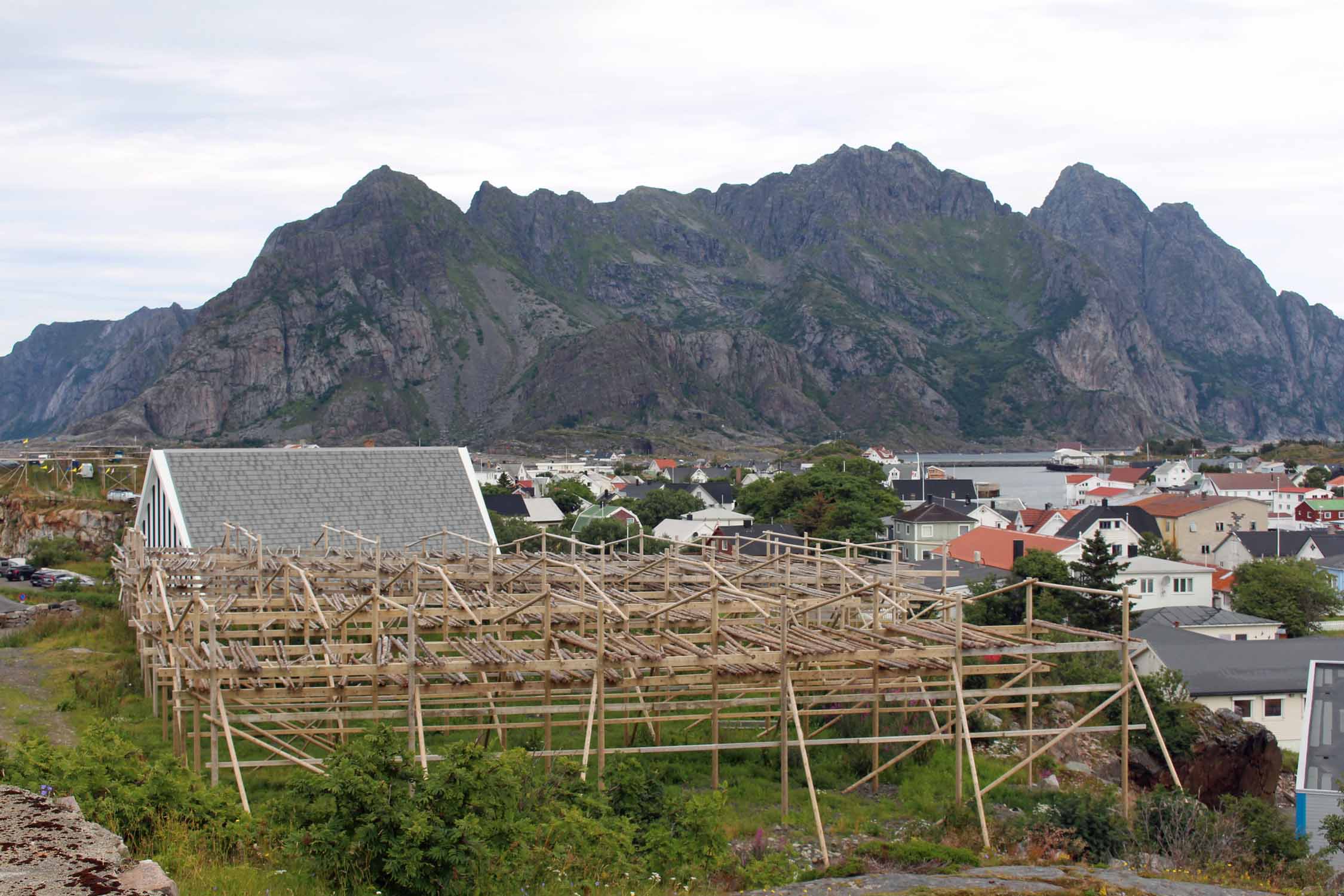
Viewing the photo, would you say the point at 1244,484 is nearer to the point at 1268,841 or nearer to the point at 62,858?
the point at 1268,841

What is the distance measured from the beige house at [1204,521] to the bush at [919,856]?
67.6 meters

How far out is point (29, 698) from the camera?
2431 centimetres

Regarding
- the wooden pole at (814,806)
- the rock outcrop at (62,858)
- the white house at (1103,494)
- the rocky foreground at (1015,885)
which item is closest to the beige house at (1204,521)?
the white house at (1103,494)

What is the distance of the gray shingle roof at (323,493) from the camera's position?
3656 centimetres

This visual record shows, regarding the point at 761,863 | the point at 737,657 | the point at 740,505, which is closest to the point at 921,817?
the point at 737,657

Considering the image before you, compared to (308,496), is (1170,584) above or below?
below

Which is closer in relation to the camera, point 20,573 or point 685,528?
point 20,573

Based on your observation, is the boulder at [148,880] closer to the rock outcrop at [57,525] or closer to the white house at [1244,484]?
the rock outcrop at [57,525]

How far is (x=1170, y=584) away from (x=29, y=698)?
157 feet

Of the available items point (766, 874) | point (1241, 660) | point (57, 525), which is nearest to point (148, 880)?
point (766, 874)

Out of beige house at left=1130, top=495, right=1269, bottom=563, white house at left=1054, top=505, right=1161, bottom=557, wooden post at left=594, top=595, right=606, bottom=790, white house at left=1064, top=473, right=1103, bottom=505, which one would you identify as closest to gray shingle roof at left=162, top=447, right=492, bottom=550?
wooden post at left=594, top=595, right=606, bottom=790

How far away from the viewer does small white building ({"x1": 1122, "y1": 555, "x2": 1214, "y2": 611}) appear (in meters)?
53.3

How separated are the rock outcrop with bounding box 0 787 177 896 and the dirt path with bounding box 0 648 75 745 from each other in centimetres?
1062

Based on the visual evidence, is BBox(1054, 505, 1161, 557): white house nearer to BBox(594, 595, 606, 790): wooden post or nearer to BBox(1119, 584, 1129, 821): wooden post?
BBox(1119, 584, 1129, 821): wooden post
